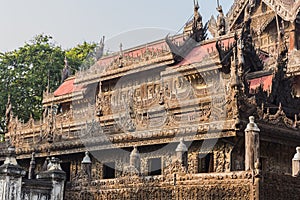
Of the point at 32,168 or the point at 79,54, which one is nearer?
the point at 32,168

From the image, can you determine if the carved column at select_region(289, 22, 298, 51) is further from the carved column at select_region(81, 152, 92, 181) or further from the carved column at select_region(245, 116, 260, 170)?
the carved column at select_region(245, 116, 260, 170)

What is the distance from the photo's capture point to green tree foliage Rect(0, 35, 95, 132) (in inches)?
1266

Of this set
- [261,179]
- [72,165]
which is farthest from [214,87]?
[261,179]

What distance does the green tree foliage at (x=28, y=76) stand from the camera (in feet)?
105

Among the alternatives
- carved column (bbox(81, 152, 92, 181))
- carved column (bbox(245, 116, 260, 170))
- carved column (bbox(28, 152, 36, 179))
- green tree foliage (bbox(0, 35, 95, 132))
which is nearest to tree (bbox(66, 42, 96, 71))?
green tree foliage (bbox(0, 35, 95, 132))

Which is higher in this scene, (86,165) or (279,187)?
(86,165)

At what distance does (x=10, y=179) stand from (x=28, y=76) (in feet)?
63.4

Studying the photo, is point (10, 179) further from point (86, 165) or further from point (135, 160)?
point (135, 160)

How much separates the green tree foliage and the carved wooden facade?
653cm

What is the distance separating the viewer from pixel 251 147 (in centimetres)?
1230

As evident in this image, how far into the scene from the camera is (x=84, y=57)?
1449 inches

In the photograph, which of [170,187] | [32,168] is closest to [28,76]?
[32,168]

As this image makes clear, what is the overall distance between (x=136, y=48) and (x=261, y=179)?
13.3 m

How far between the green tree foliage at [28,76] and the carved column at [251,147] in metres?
20.3
